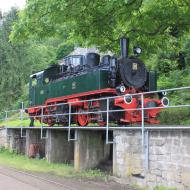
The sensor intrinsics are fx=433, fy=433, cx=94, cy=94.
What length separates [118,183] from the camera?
41.0ft

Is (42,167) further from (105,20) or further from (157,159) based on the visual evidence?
(157,159)

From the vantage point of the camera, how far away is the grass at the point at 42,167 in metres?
14.4

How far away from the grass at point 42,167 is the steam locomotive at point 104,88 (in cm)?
185

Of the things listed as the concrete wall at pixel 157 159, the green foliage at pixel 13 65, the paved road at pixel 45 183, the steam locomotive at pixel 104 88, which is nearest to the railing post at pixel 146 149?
the concrete wall at pixel 157 159

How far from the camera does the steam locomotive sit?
14523 mm

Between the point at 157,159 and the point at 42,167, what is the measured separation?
650cm

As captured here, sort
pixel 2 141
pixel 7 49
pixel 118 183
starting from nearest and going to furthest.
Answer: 1. pixel 118 183
2. pixel 2 141
3. pixel 7 49

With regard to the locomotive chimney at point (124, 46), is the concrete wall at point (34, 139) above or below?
below

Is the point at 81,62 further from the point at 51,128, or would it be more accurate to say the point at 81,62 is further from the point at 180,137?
the point at 180,137

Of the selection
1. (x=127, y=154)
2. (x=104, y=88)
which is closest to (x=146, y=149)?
(x=127, y=154)

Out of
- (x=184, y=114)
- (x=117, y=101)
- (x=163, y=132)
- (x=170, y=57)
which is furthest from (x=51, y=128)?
(x=170, y=57)

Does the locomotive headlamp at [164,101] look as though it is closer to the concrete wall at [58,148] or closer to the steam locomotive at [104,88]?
the steam locomotive at [104,88]

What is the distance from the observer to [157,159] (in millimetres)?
11344

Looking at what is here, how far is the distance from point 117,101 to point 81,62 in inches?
196
